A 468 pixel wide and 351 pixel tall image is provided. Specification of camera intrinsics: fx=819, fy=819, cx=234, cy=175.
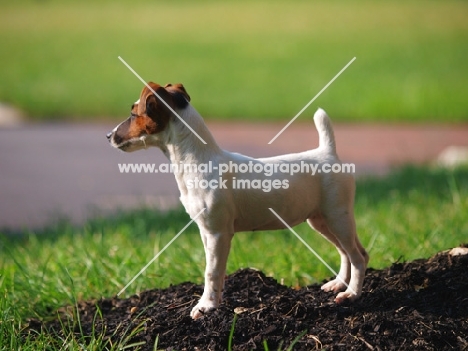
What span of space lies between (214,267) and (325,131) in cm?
90

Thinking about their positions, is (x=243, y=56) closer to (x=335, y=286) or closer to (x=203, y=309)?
(x=335, y=286)

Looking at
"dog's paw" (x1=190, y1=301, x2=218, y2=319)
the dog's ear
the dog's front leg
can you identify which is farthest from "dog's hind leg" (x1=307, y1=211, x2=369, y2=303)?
the dog's ear

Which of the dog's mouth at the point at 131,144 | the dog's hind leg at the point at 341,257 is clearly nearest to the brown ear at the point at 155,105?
the dog's mouth at the point at 131,144

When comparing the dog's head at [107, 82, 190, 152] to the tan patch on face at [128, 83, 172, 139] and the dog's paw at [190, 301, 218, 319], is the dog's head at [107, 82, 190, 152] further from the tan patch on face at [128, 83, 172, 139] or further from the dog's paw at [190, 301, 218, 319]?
the dog's paw at [190, 301, 218, 319]

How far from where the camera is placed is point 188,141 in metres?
3.79

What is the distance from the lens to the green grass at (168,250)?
476 cm

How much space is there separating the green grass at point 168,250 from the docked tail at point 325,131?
1.05m

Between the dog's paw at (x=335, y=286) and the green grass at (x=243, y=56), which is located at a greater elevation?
the dog's paw at (x=335, y=286)

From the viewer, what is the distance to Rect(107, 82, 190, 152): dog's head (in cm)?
370

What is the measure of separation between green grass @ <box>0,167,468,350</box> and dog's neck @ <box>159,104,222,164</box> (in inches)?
36.8

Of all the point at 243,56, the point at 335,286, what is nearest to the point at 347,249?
the point at 335,286

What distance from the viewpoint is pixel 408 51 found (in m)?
21.4

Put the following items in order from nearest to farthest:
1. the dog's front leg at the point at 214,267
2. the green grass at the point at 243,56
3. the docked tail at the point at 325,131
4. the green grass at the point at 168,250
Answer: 1. the dog's front leg at the point at 214,267
2. the docked tail at the point at 325,131
3. the green grass at the point at 168,250
4. the green grass at the point at 243,56

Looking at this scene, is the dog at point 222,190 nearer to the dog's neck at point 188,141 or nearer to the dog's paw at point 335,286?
the dog's neck at point 188,141
